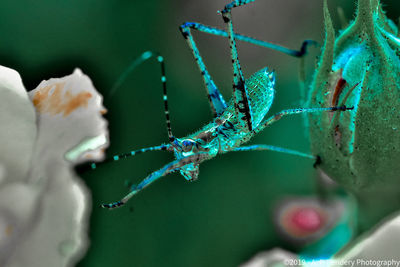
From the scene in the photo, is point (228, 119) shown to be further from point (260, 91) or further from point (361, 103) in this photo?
point (361, 103)

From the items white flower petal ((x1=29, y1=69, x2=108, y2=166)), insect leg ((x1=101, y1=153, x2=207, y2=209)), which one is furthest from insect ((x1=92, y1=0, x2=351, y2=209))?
white flower petal ((x1=29, y1=69, x2=108, y2=166))

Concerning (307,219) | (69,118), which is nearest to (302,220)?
(307,219)

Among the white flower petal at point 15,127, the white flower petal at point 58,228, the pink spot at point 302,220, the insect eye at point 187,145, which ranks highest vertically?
the white flower petal at point 15,127

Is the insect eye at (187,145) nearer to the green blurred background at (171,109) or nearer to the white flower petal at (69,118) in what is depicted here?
the green blurred background at (171,109)

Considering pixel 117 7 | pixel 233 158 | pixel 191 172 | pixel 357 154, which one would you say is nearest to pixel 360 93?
pixel 357 154

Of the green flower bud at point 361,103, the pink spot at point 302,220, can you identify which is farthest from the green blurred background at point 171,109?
the green flower bud at point 361,103

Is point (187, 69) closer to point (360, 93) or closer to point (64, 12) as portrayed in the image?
point (64, 12)
